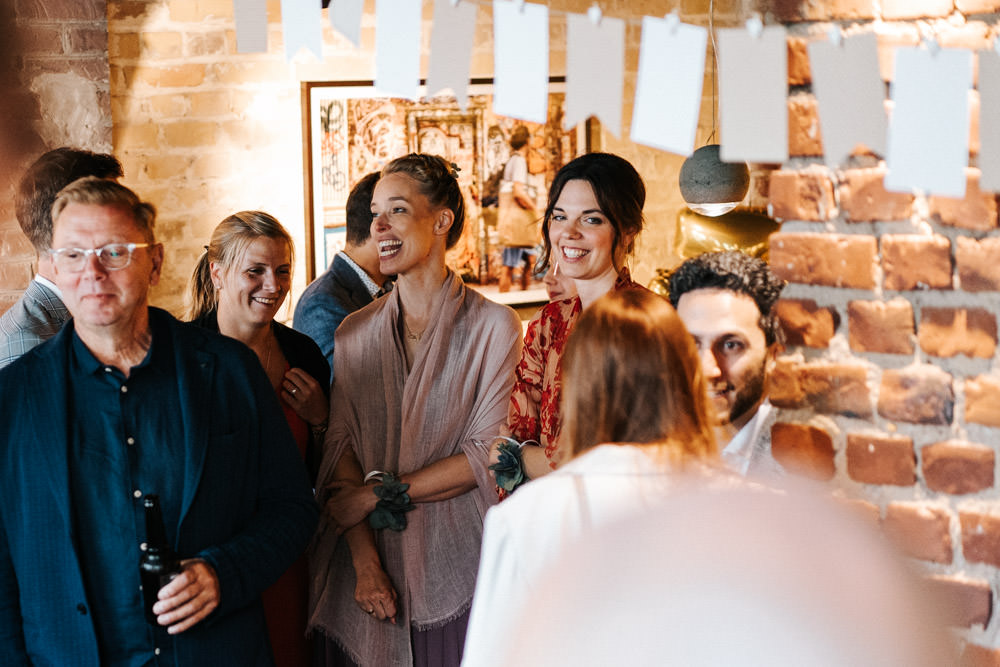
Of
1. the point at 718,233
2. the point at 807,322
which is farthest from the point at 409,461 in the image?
the point at 718,233

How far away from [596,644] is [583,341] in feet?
1.83

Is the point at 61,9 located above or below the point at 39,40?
above

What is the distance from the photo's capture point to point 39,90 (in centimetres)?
308

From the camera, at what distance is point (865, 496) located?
49.6 inches

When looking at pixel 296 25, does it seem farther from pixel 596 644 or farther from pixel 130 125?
pixel 130 125

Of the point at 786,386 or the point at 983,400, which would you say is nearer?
the point at 983,400

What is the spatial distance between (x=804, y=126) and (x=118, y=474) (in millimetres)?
1221

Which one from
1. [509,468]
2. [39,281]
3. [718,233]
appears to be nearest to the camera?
[509,468]

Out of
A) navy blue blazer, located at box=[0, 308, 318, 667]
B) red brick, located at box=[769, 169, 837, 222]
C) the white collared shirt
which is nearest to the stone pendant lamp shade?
the white collared shirt

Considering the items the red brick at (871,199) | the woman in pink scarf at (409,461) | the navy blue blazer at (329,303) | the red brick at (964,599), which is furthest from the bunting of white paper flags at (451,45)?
the navy blue blazer at (329,303)

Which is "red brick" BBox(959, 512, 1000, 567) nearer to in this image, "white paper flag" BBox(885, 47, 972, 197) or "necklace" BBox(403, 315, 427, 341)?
"white paper flag" BBox(885, 47, 972, 197)

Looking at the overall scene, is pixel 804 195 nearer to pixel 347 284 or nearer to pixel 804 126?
pixel 804 126

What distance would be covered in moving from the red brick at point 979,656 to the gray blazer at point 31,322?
185 cm

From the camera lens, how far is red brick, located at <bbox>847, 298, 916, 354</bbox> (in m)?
1.21
